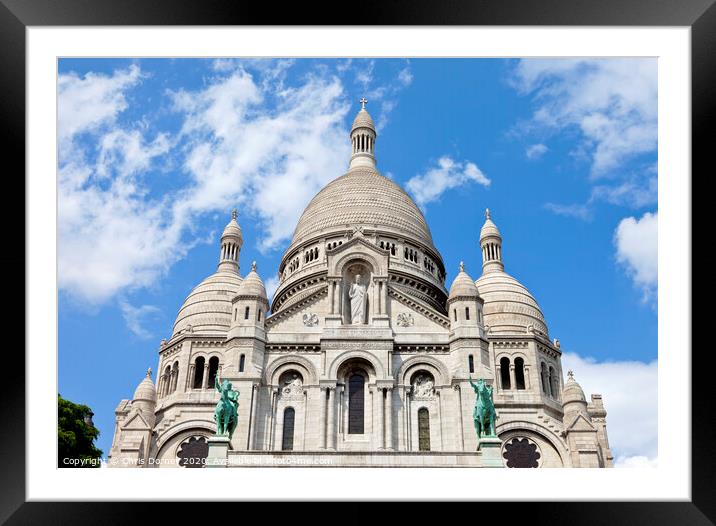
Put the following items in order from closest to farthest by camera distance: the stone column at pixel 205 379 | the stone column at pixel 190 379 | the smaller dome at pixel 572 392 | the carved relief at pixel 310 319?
1. the carved relief at pixel 310 319
2. the smaller dome at pixel 572 392
3. the stone column at pixel 190 379
4. the stone column at pixel 205 379

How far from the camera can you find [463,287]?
36844 millimetres

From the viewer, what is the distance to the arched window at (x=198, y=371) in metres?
43.3

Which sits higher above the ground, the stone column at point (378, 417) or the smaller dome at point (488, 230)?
the smaller dome at point (488, 230)

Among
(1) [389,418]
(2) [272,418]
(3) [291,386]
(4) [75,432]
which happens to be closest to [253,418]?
(2) [272,418]

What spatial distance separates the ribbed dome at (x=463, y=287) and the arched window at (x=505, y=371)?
8221mm

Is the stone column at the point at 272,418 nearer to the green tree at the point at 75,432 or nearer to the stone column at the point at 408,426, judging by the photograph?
the stone column at the point at 408,426

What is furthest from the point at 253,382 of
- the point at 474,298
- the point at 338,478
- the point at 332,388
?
the point at 338,478
